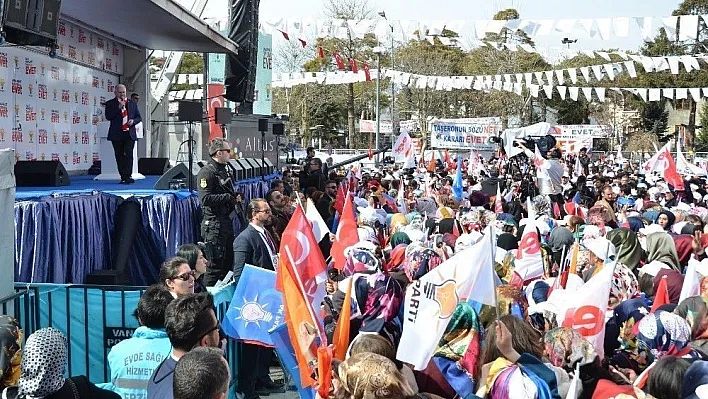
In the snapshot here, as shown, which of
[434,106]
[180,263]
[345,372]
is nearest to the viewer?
[345,372]

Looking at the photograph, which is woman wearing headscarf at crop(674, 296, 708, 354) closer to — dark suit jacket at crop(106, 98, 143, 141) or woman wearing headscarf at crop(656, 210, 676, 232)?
woman wearing headscarf at crop(656, 210, 676, 232)

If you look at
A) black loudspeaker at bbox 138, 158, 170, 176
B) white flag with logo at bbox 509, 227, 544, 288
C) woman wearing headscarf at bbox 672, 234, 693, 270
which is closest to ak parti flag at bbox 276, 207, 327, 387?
white flag with logo at bbox 509, 227, 544, 288

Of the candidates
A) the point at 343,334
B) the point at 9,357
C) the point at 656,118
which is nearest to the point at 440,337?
the point at 343,334

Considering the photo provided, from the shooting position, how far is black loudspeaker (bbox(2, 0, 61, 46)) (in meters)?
8.51

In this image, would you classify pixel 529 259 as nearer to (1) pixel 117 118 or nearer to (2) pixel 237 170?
(2) pixel 237 170

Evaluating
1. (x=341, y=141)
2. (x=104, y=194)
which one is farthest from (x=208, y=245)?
(x=341, y=141)

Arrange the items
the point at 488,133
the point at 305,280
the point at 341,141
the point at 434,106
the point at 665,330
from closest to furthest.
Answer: the point at 665,330 → the point at 305,280 → the point at 488,133 → the point at 434,106 → the point at 341,141

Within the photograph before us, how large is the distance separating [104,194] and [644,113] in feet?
245

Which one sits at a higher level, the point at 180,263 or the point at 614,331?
the point at 180,263

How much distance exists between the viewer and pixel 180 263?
18.1 ft

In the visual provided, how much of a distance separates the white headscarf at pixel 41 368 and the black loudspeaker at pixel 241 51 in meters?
17.5

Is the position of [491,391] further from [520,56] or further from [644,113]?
[644,113]

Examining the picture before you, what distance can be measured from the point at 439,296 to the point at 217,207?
5066mm

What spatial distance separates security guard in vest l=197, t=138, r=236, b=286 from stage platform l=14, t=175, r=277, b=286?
38.6 inches
